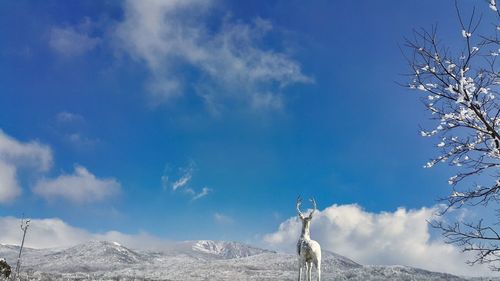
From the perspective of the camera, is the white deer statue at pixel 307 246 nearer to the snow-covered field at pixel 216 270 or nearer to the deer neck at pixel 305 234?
the deer neck at pixel 305 234

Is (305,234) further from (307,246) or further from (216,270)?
(216,270)

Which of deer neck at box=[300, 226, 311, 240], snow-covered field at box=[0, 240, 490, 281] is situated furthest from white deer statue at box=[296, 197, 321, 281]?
snow-covered field at box=[0, 240, 490, 281]

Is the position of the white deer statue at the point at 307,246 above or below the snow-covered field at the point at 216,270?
below

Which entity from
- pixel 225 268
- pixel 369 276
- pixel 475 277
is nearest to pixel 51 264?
pixel 225 268

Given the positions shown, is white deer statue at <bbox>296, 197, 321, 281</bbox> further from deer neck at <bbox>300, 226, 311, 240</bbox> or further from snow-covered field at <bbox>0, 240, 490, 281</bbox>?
snow-covered field at <bbox>0, 240, 490, 281</bbox>

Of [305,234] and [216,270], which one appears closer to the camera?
[305,234]

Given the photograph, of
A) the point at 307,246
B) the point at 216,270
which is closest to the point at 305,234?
the point at 307,246

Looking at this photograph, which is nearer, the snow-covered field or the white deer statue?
the white deer statue

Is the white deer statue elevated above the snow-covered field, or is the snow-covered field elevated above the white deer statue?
the snow-covered field

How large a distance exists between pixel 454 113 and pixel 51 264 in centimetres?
17204

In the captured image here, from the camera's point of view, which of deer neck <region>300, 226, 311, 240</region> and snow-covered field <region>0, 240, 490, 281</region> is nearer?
deer neck <region>300, 226, 311, 240</region>

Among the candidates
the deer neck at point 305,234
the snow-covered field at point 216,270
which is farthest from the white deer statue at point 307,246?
the snow-covered field at point 216,270

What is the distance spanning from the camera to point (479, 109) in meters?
11.6

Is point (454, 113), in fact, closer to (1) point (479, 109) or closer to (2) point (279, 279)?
(1) point (479, 109)
